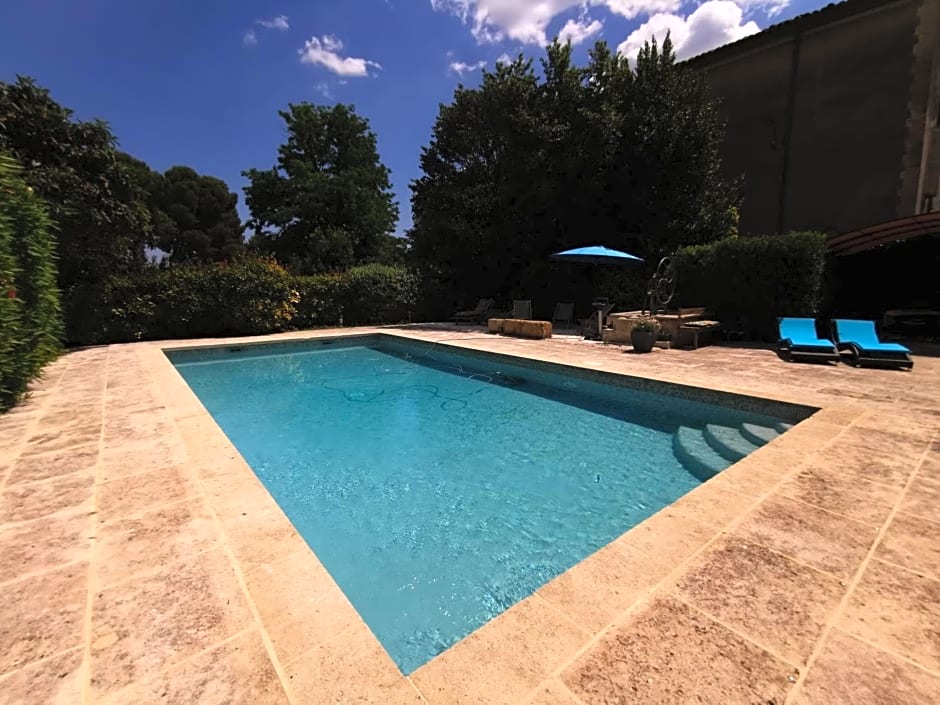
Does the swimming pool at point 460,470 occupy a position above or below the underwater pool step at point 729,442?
below

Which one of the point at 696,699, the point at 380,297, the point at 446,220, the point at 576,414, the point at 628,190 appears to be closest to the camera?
the point at 696,699

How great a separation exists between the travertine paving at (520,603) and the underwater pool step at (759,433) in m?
0.88

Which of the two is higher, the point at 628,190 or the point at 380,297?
the point at 628,190

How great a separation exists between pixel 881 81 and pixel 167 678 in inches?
783

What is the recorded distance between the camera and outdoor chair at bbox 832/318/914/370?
660cm

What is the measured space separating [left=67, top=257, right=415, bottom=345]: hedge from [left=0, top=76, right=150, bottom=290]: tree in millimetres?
702

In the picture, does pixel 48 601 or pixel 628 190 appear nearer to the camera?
pixel 48 601

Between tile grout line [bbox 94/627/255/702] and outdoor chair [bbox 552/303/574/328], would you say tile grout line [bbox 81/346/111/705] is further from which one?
outdoor chair [bbox 552/303/574/328]

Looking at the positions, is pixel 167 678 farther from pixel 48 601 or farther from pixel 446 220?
pixel 446 220

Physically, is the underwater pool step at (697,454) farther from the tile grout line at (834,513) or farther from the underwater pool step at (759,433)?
the tile grout line at (834,513)

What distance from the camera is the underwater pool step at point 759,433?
4332 mm

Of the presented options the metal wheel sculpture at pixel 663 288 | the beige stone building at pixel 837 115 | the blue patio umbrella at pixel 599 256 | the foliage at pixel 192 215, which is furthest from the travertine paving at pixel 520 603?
the foliage at pixel 192 215

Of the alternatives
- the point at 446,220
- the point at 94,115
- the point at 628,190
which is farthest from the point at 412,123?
the point at 94,115

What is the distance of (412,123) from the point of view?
72.0 feet
